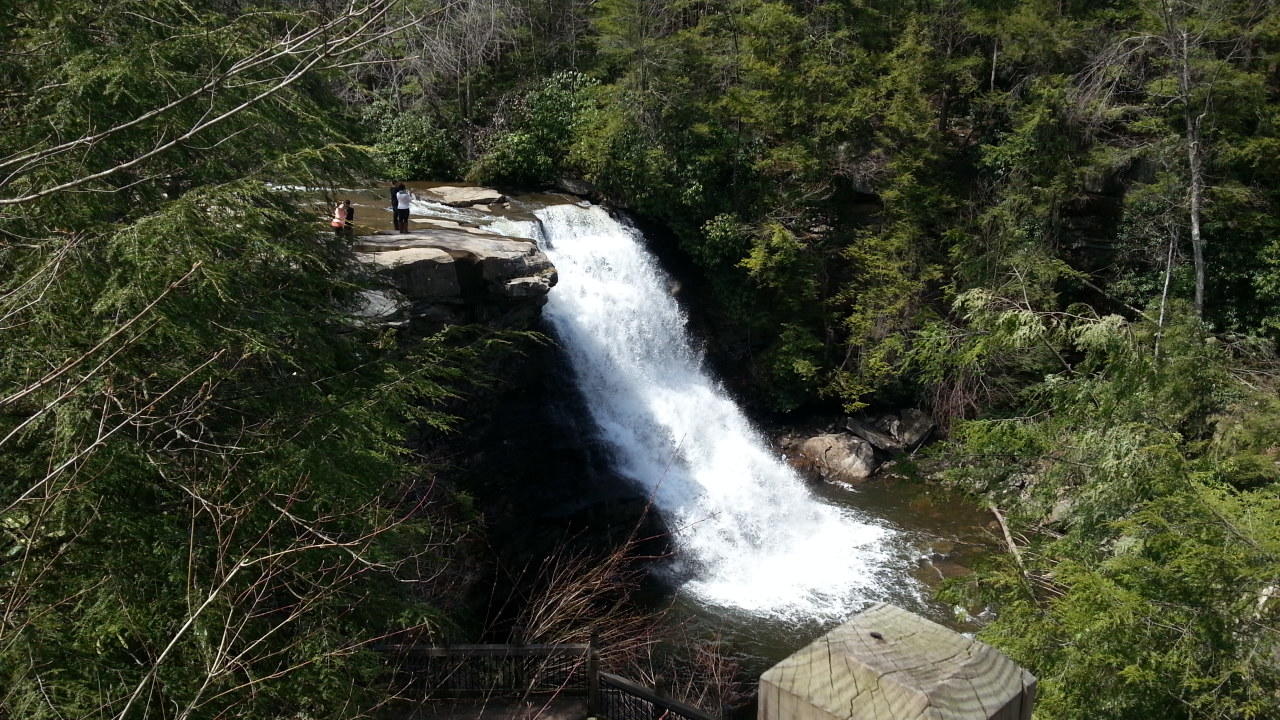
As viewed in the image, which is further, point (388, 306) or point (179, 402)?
point (388, 306)

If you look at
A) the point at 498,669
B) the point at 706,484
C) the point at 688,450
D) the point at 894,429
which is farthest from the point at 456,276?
the point at 894,429

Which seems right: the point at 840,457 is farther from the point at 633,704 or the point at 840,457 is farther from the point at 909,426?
the point at 633,704

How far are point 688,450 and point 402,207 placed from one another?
6.33m

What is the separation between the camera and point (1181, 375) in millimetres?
6297

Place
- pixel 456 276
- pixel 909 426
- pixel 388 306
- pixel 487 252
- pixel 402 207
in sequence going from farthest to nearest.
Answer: pixel 909 426 → pixel 402 207 → pixel 487 252 → pixel 456 276 → pixel 388 306

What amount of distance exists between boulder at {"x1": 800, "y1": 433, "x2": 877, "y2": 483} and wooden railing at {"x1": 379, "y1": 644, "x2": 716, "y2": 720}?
9.19 metres

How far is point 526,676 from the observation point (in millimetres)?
6758

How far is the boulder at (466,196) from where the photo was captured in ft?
52.0

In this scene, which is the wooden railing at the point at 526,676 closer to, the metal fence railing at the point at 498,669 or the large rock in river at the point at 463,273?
the metal fence railing at the point at 498,669

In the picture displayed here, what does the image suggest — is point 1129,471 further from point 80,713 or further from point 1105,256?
point 1105,256

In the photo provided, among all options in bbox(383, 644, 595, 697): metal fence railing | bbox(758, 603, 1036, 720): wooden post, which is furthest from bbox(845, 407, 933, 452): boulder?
bbox(758, 603, 1036, 720): wooden post

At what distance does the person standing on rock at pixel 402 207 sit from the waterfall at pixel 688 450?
2.75 m

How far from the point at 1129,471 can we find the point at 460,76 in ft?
56.5

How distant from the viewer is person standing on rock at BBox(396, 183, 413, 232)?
11984 mm
